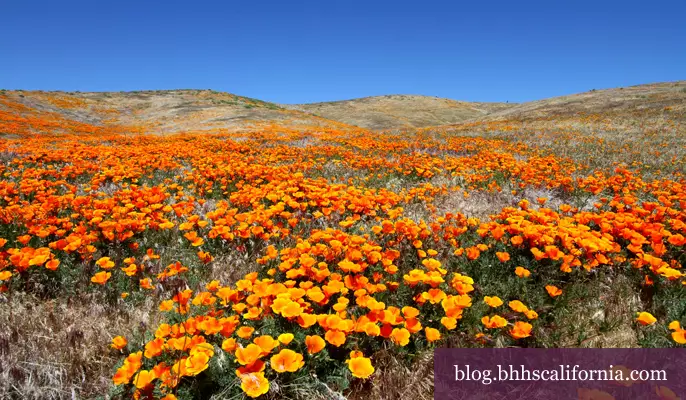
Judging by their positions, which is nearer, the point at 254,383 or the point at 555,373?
the point at 254,383

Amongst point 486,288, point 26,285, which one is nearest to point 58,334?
point 26,285

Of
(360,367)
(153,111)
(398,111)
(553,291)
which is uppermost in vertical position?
(398,111)

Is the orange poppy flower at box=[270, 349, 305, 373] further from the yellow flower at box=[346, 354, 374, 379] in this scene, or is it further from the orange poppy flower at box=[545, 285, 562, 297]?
the orange poppy flower at box=[545, 285, 562, 297]

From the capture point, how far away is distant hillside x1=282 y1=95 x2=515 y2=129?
6550 centimetres

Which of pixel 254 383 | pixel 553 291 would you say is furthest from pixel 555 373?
pixel 254 383

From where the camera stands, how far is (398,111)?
7844cm

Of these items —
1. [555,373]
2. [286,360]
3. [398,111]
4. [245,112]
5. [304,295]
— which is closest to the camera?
[286,360]

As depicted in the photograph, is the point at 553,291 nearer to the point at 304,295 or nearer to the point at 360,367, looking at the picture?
the point at 360,367

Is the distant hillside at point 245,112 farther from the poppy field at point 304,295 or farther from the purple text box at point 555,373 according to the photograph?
the purple text box at point 555,373

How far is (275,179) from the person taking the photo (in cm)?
681

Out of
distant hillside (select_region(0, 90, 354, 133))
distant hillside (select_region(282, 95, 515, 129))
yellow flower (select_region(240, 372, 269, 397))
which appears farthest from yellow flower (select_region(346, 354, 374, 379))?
distant hillside (select_region(282, 95, 515, 129))

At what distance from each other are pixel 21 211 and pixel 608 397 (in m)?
5.77

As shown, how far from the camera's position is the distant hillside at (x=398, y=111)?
215ft

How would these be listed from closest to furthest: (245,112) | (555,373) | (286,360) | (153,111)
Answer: (286,360)
(555,373)
(245,112)
(153,111)
